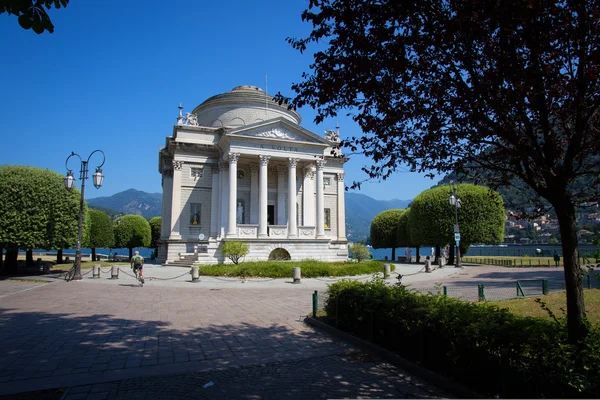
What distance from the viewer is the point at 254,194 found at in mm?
40188

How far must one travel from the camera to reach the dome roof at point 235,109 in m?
44.2

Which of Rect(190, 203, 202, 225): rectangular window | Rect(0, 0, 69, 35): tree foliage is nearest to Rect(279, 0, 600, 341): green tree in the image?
Rect(0, 0, 69, 35): tree foliage

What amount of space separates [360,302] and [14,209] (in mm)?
26223

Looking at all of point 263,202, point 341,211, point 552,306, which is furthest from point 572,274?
point 341,211

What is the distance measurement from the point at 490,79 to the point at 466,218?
40.4 meters

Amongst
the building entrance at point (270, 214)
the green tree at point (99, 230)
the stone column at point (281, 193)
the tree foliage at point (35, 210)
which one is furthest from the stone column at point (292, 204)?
the green tree at point (99, 230)

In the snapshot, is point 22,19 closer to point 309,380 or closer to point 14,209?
point 309,380

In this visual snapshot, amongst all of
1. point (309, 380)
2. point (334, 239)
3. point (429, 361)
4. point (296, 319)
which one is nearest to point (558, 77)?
point (429, 361)

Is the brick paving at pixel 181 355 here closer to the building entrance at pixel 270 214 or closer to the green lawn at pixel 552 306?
the green lawn at pixel 552 306

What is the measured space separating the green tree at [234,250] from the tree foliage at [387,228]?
33447mm

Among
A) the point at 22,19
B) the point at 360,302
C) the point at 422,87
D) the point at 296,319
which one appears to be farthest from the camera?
the point at 296,319

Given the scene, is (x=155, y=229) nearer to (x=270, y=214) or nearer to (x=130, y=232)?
(x=130, y=232)

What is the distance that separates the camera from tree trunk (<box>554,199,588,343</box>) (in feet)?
17.0

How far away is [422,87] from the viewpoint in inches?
233
